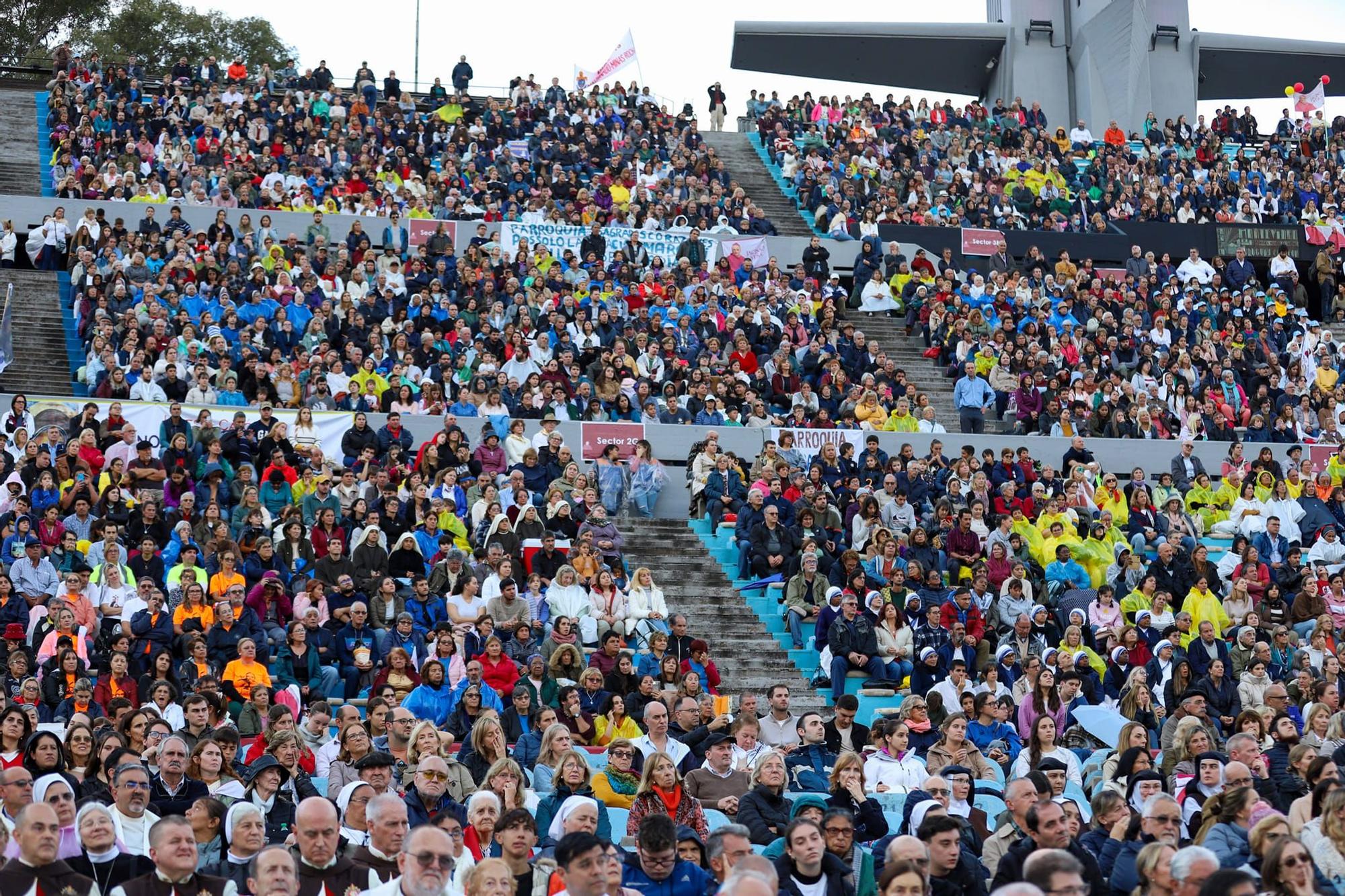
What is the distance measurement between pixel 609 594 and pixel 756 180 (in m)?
17.1

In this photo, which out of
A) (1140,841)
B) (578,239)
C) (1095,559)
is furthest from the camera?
(578,239)

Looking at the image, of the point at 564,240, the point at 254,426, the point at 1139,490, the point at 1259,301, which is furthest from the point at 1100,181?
the point at 254,426

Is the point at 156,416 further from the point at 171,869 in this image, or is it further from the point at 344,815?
the point at 171,869

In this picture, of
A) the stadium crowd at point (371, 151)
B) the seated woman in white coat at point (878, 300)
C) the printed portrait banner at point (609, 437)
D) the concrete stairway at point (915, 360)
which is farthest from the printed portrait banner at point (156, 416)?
the seated woman in white coat at point (878, 300)

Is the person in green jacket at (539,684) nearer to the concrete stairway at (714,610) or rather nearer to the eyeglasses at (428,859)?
the concrete stairway at (714,610)

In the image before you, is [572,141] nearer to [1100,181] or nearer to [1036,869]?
[1100,181]

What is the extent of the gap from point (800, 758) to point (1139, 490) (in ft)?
28.5

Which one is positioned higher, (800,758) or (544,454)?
(544,454)

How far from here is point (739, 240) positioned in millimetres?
25984

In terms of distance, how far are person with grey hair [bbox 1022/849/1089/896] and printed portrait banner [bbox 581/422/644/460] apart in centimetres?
1405

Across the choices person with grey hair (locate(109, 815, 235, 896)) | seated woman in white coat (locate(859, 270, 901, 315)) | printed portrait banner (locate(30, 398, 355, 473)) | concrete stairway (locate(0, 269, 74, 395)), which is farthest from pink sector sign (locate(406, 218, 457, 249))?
person with grey hair (locate(109, 815, 235, 896))

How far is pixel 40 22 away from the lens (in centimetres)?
4628

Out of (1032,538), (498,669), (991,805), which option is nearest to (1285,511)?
(1032,538)

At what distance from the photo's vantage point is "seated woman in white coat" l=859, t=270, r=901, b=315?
1013 inches
